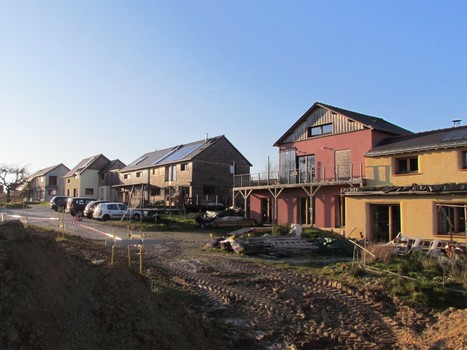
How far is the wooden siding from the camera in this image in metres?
24.7

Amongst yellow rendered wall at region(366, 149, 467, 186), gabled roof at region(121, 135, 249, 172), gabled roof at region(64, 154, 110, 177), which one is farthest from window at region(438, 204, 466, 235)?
gabled roof at region(64, 154, 110, 177)

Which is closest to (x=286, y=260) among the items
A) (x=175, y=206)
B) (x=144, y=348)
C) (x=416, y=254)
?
(x=416, y=254)

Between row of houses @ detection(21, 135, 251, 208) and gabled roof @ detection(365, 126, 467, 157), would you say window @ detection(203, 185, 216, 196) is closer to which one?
row of houses @ detection(21, 135, 251, 208)

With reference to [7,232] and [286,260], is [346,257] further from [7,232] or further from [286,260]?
[7,232]

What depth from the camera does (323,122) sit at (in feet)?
87.1

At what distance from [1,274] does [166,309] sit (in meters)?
2.14

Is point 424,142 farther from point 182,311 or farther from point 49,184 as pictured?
point 49,184

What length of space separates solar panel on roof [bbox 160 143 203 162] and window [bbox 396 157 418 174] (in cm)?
2476

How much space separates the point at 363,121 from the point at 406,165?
4.55 m

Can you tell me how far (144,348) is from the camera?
464 centimetres

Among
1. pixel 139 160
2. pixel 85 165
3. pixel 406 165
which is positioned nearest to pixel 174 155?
pixel 139 160

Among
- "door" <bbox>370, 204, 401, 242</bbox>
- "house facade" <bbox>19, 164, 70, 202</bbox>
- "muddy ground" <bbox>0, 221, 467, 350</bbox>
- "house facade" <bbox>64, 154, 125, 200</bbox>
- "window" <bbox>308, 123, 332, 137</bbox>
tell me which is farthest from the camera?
"house facade" <bbox>19, 164, 70, 202</bbox>

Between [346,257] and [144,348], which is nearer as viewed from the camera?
[144,348]

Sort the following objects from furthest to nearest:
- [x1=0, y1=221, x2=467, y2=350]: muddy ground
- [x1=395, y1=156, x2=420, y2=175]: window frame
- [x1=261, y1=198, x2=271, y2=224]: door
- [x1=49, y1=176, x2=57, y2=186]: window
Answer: [x1=49, y1=176, x2=57, y2=186]: window, [x1=261, y1=198, x2=271, y2=224]: door, [x1=395, y1=156, x2=420, y2=175]: window frame, [x1=0, y1=221, x2=467, y2=350]: muddy ground
